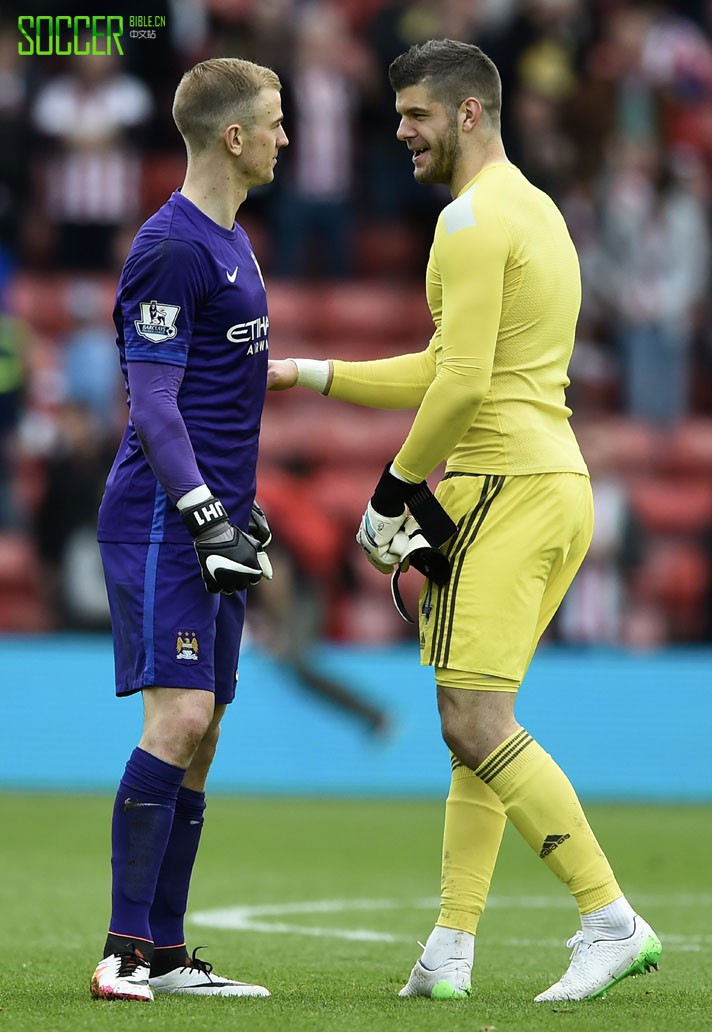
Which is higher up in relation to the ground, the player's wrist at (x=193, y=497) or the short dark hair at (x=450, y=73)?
the short dark hair at (x=450, y=73)

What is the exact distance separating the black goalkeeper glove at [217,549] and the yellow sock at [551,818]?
32.5 inches

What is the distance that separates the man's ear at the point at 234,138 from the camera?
4.88m

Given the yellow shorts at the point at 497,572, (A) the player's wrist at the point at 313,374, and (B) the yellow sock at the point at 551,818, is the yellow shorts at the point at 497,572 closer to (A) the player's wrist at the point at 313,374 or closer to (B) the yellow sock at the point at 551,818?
(B) the yellow sock at the point at 551,818

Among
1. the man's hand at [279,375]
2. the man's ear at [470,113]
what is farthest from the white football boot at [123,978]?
the man's ear at [470,113]

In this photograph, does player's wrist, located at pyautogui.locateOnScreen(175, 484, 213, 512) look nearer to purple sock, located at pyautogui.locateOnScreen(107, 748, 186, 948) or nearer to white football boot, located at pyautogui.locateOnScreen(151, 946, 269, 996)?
purple sock, located at pyautogui.locateOnScreen(107, 748, 186, 948)

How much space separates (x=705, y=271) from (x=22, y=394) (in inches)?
238

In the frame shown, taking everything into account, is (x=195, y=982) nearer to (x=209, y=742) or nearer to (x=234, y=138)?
(x=209, y=742)

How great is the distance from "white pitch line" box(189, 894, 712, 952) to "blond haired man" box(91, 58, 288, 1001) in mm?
1624

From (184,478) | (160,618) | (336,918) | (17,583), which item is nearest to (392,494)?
(184,478)

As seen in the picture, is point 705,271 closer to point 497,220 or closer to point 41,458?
point 41,458

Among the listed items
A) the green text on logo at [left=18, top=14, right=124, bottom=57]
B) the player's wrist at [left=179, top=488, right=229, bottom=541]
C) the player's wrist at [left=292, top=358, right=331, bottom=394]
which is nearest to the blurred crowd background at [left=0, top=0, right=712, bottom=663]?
the green text on logo at [left=18, top=14, right=124, bottom=57]

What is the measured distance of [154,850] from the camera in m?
4.76

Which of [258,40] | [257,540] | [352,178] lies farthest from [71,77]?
[257,540]

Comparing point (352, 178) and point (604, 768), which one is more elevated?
point (352, 178)
